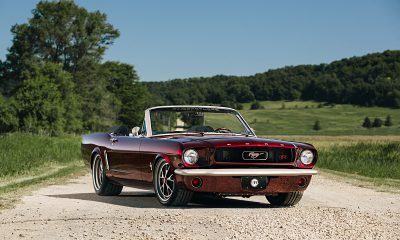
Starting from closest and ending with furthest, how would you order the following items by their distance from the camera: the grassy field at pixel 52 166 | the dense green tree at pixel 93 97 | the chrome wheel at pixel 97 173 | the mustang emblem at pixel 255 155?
the mustang emblem at pixel 255 155, the chrome wheel at pixel 97 173, the grassy field at pixel 52 166, the dense green tree at pixel 93 97

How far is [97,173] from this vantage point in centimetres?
1391

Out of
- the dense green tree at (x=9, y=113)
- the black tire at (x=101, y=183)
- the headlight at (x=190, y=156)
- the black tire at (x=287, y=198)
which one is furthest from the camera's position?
the dense green tree at (x=9, y=113)

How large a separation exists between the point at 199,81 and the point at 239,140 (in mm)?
153018

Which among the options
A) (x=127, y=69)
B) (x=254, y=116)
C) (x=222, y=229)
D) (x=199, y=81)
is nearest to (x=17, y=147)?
(x=222, y=229)

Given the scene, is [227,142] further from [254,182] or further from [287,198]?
[287,198]

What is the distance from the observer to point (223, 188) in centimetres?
1061

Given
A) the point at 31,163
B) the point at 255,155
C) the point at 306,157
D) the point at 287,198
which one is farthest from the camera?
the point at 31,163

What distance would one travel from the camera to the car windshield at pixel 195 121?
1236cm

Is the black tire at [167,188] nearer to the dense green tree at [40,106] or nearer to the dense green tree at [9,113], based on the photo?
the dense green tree at [40,106]

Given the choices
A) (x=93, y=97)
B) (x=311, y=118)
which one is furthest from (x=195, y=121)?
(x=311, y=118)

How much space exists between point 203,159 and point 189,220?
1.47 meters

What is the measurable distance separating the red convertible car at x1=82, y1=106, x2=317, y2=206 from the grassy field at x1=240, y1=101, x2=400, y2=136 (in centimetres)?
9913

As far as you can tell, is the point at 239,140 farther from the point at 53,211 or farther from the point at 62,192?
the point at 62,192

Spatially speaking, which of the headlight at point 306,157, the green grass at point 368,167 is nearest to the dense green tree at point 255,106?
the green grass at point 368,167
